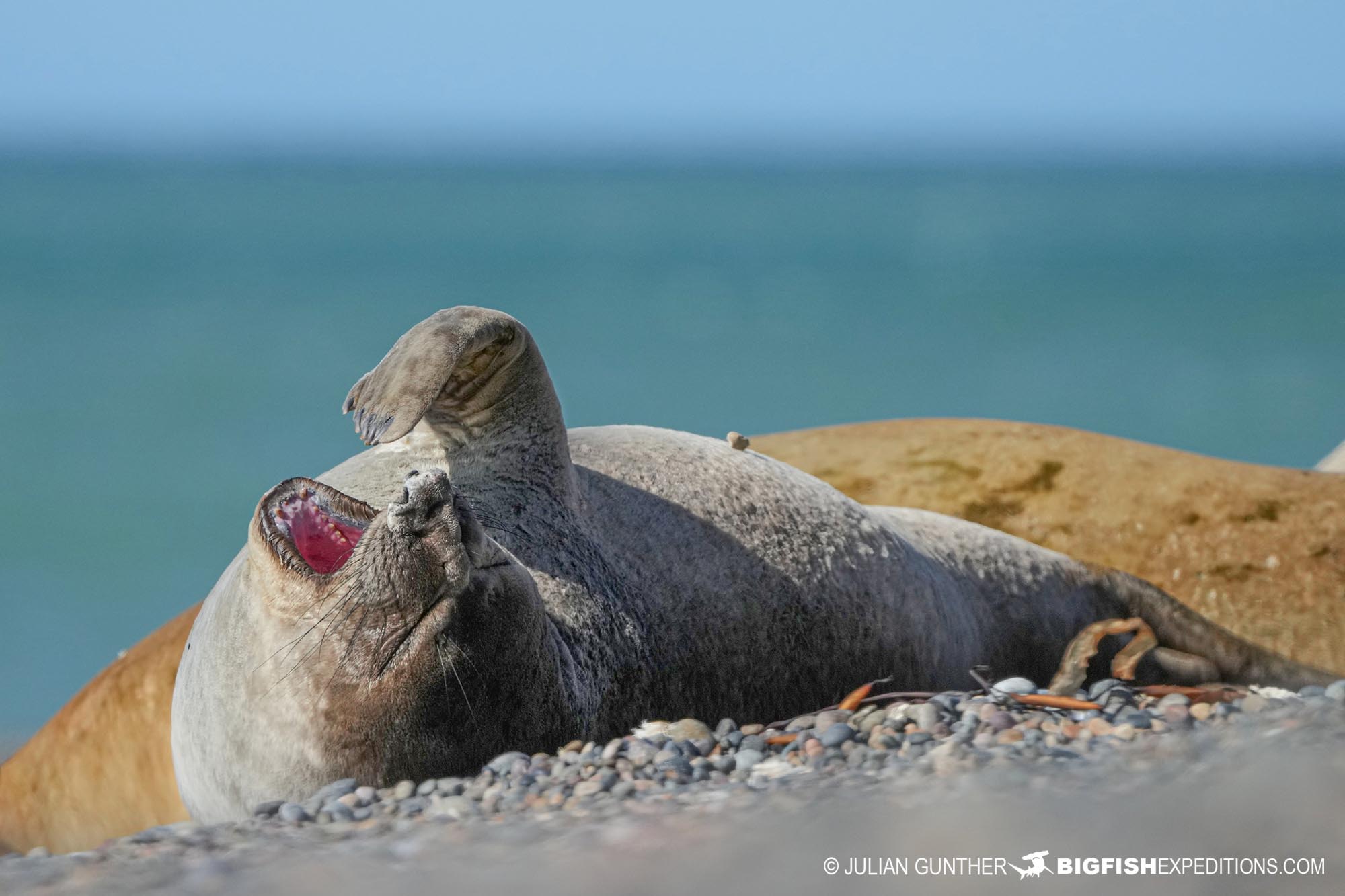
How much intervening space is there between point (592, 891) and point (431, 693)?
1336 millimetres

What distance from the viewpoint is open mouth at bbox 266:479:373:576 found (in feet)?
10.2

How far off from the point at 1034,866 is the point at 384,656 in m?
1.64

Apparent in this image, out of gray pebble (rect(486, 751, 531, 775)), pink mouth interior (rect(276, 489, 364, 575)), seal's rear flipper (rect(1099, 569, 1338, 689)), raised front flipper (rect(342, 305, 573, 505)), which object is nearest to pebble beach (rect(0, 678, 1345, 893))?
gray pebble (rect(486, 751, 531, 775))

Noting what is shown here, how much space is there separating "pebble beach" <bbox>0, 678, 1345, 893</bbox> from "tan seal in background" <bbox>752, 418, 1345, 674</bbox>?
2.08m

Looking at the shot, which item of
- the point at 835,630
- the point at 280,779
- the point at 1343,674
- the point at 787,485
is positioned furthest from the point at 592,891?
the point at 1343,674

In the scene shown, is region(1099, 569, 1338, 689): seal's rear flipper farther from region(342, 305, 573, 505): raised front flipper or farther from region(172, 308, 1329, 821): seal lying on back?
region(342, 305, 573, 505): raised front flipper

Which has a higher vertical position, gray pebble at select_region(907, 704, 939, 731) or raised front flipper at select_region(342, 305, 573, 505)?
raised front flipper at select_region(342, 305, 573, 505)

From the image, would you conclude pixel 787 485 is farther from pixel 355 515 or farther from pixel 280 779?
pixel 280 779

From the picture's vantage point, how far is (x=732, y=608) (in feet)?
11.9

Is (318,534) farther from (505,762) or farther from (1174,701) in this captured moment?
(1174,701)

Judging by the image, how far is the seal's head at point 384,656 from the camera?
279cm

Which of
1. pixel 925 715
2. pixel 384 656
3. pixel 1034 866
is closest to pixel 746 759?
pixel 925 715

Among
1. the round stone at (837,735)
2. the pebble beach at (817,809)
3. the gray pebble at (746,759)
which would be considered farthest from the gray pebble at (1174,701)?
the gray pebble at (746,759)

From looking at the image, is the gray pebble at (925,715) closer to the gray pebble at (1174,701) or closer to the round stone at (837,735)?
the round stone at (837,735)
